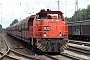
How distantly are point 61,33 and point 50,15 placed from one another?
1.71m

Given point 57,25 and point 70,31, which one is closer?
point 57,25

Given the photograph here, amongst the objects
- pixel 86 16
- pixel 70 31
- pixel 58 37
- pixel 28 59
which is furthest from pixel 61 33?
pixel 86 16

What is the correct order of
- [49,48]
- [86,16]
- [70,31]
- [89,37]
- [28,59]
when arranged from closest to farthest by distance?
1. [28,59]
2. [49,48]
3. [89,37]
4. [70,31]
5. [86,16]

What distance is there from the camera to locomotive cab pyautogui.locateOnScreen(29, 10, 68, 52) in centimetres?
1709

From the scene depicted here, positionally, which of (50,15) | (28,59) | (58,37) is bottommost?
(28,59)

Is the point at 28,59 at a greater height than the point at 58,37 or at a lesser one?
lesser

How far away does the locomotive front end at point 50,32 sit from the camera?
673 inches

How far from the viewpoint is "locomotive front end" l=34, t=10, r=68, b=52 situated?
17.1 m

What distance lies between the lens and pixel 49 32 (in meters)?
17.5

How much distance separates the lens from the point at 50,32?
17516mm

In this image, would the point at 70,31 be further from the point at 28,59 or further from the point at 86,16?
the point at 86,16

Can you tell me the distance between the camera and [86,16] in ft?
361

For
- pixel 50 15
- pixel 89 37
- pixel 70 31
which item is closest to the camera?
pixel 50 15

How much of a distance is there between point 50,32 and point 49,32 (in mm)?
74
